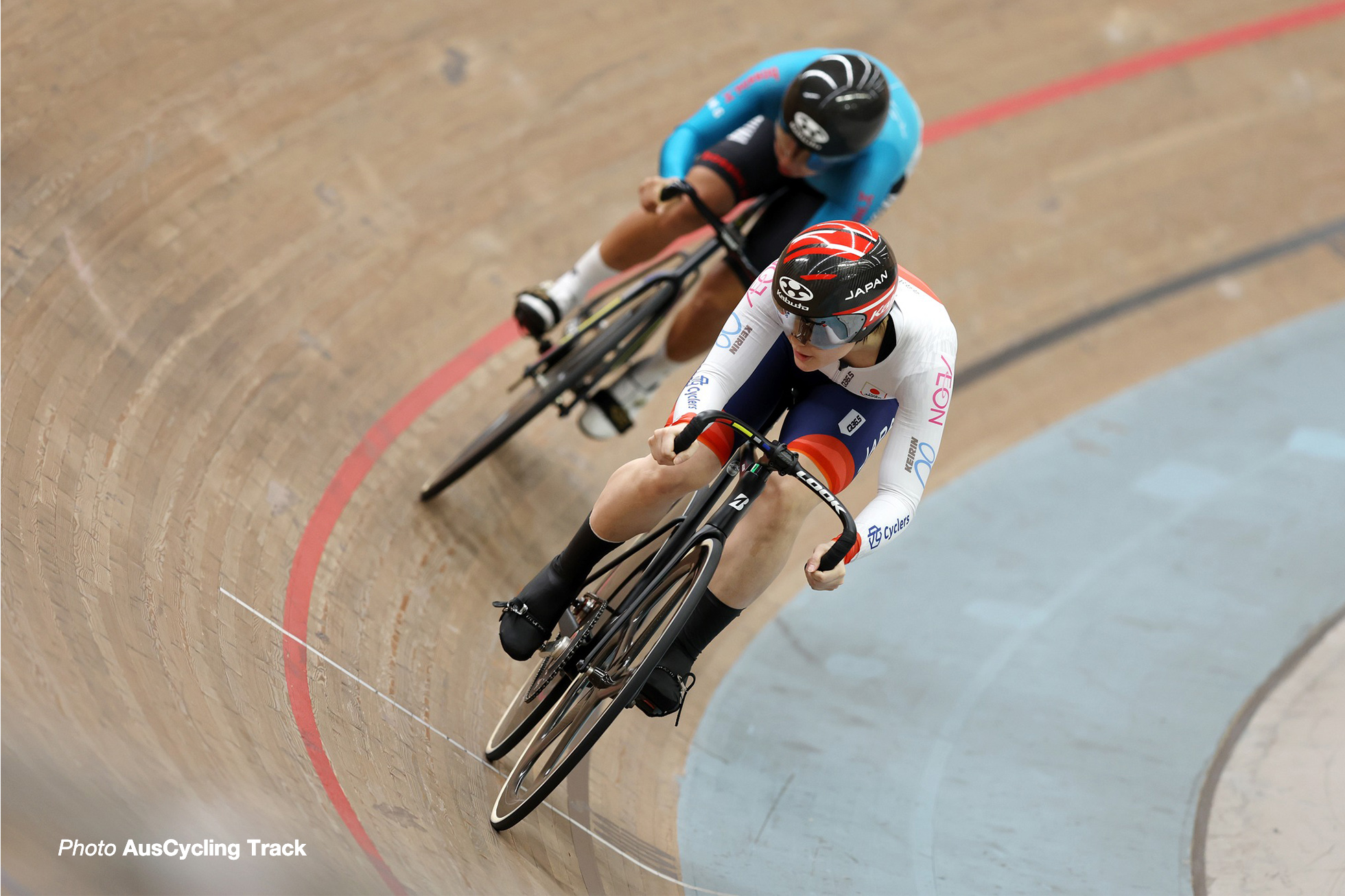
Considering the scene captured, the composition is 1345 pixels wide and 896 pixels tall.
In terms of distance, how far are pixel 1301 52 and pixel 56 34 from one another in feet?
21.2

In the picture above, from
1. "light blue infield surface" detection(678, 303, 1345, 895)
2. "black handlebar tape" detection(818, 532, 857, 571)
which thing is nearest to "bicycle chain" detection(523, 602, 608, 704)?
"black handlebar tape" detection(818, 532, 857, 571)

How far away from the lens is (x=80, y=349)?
326cm

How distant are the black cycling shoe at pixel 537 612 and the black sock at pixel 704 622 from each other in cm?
29

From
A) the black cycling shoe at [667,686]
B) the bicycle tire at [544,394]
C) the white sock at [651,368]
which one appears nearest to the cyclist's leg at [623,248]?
the bicycle tire at [544,394]

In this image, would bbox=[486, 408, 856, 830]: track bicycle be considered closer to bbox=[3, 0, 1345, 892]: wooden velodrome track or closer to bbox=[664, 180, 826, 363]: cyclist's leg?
bbox=[3, 0, 1345, 892]: wooden velodrome track

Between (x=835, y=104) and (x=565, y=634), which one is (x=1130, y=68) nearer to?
(x=835, y=104)

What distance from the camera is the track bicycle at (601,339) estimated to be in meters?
3.45

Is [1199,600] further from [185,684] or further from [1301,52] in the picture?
[1301,52]

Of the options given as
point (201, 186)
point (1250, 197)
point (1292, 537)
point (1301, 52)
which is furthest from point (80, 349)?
point (1301, 52)

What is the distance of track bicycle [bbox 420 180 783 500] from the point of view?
3.45 metres

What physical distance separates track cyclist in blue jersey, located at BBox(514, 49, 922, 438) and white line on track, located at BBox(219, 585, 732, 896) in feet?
4.19

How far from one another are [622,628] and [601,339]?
4.00 ft

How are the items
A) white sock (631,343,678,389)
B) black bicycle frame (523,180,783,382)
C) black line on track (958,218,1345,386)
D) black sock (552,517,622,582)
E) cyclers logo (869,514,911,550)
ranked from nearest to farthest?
cyclers logo (869,514,911,550)
black sock (552,517,622,582)
black bicycle frame (523,180,783,382)
white sock (631,343,678,389)
black line on track (958,218,1345,386)

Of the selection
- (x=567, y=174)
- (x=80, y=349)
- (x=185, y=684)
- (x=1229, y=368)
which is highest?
(x=80, y=349)
